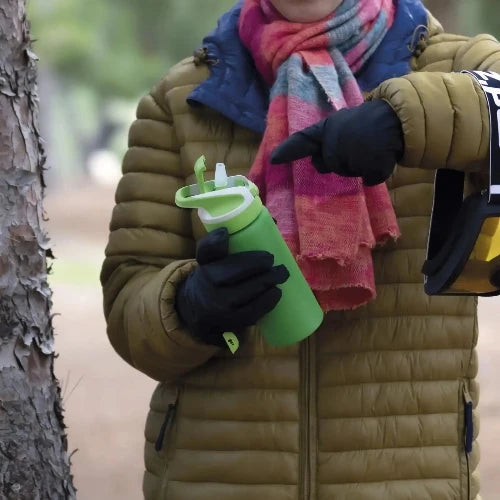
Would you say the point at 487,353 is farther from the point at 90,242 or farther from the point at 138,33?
the point at 138,33

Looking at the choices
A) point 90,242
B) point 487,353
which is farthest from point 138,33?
point 487,353

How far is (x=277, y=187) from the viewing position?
216 cm

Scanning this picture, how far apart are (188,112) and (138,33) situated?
1906 cm

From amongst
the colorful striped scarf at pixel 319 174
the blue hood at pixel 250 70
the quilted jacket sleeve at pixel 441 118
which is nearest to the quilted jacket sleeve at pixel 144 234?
the blue hood at pixel 250 70

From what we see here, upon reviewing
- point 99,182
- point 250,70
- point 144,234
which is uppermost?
point 99,182

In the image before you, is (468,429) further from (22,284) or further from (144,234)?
Answer: (22,284)

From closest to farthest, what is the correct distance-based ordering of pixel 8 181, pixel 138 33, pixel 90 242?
1. pixel 8 181
2. pixel 90 242
3. pixel 138 33

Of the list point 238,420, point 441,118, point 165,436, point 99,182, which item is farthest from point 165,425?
point 99,182

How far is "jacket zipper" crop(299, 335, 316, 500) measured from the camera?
218cm

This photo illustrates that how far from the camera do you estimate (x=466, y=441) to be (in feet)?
7.14

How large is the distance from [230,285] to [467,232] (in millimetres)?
415

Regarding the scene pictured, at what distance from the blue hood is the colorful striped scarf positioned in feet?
0.10

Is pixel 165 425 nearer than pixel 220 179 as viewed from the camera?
No

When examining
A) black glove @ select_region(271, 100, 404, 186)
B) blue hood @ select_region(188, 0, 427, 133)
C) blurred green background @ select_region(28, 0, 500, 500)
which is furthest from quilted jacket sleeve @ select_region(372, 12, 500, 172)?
blurred green background @ select_region(28, 0, 500, 500)
